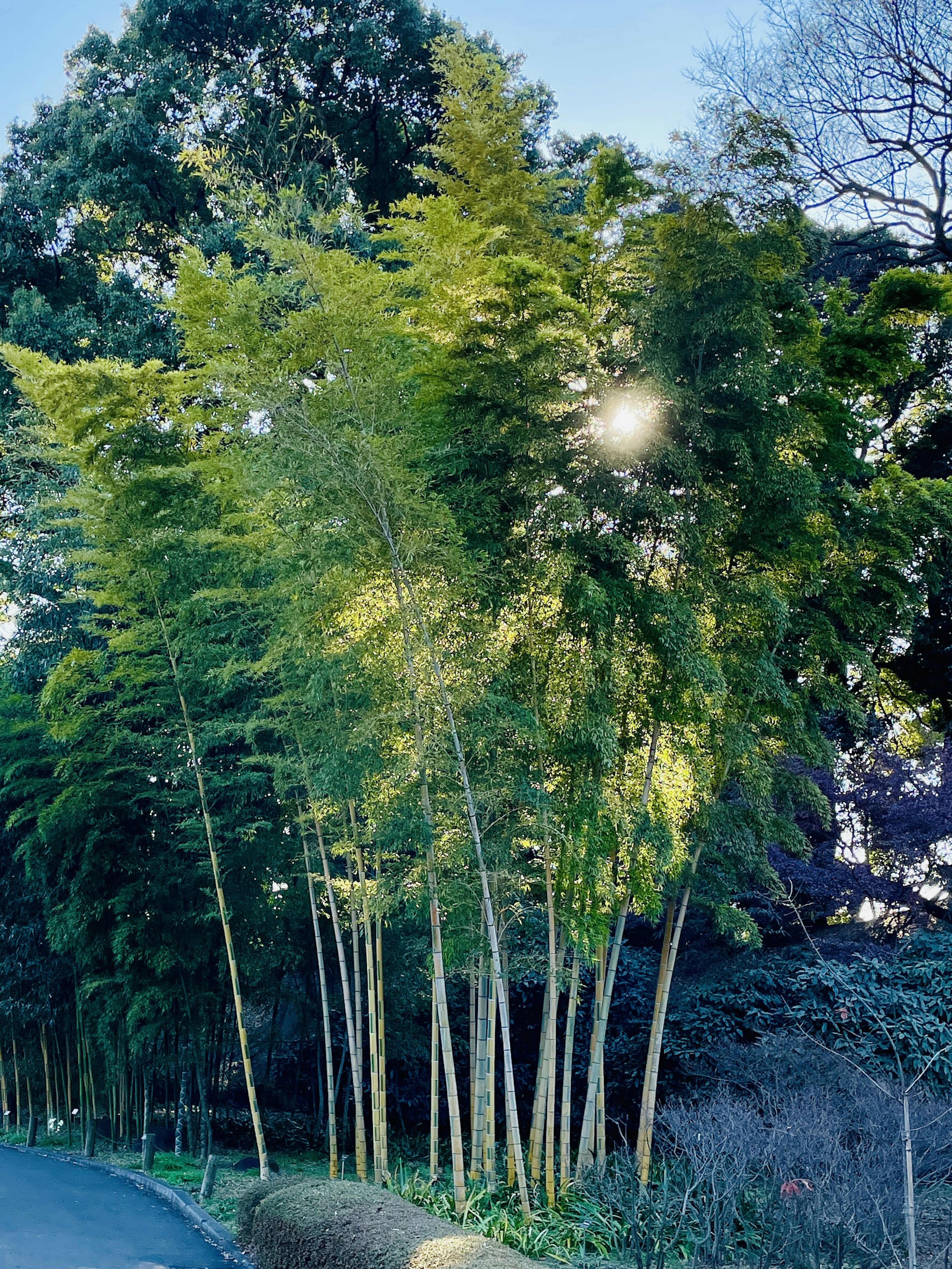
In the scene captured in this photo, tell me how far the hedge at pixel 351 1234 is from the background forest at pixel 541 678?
0.61 m

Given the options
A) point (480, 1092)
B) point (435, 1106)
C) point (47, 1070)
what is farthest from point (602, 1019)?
point (47, 1070)

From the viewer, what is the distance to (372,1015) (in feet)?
22.7

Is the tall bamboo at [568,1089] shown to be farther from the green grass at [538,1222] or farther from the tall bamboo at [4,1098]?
the tall bamboo at [4,1098]

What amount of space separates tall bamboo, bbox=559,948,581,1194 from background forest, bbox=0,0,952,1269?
34mm

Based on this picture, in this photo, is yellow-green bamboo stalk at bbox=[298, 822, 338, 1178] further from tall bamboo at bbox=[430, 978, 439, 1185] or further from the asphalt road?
the asphalt road

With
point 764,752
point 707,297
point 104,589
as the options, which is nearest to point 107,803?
point 104,589

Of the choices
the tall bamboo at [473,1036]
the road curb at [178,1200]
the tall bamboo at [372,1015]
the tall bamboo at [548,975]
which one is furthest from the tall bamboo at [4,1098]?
the tall bamboo at [548,975]

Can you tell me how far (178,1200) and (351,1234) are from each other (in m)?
3.29

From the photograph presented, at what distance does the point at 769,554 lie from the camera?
6379 mm

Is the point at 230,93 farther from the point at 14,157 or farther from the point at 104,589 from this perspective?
the point at 104,589

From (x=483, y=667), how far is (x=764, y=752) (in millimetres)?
2143

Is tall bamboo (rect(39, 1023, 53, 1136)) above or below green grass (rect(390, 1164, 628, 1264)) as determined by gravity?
above

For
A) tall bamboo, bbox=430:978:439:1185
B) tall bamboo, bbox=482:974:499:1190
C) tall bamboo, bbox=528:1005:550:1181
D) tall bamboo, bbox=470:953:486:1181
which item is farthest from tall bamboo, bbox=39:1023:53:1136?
tall bamboo, bbox=528:1005:550:1181

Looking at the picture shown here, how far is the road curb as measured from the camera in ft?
20.0
